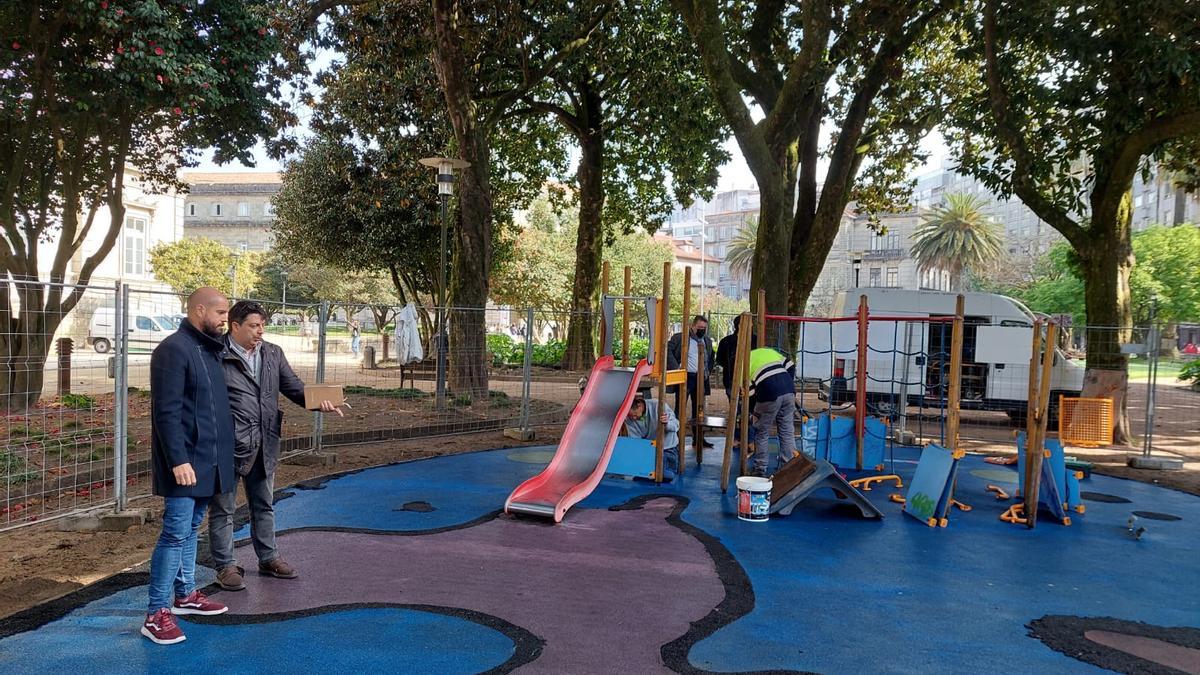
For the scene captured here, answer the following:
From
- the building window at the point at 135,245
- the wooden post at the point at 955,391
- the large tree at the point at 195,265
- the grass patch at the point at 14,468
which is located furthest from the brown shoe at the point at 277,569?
the building window at the point at 135,245

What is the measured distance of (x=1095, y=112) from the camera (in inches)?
479

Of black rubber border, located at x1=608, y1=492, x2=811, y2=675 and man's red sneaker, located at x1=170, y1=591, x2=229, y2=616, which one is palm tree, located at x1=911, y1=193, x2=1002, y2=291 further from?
man's red sneaker, located at x1=170, y1=591, x2=229, y2=616

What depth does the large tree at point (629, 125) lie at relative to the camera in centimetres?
1820

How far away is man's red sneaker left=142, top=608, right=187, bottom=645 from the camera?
13.2 ft

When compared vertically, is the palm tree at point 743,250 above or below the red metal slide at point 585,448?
above

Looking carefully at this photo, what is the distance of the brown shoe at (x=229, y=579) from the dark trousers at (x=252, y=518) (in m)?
0.03

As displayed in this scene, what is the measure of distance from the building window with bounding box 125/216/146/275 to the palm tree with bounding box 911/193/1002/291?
53.7 m

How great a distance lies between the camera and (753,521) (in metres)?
7.11

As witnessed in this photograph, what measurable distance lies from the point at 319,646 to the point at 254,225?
302 ft

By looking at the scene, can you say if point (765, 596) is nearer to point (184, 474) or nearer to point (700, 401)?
point (184, 474)

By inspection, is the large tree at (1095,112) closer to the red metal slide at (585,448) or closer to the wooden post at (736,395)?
the wooden post at (736,395)

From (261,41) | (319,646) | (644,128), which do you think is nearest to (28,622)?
(319,646)

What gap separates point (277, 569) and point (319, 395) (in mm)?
1180

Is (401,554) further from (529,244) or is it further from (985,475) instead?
(529,244)
